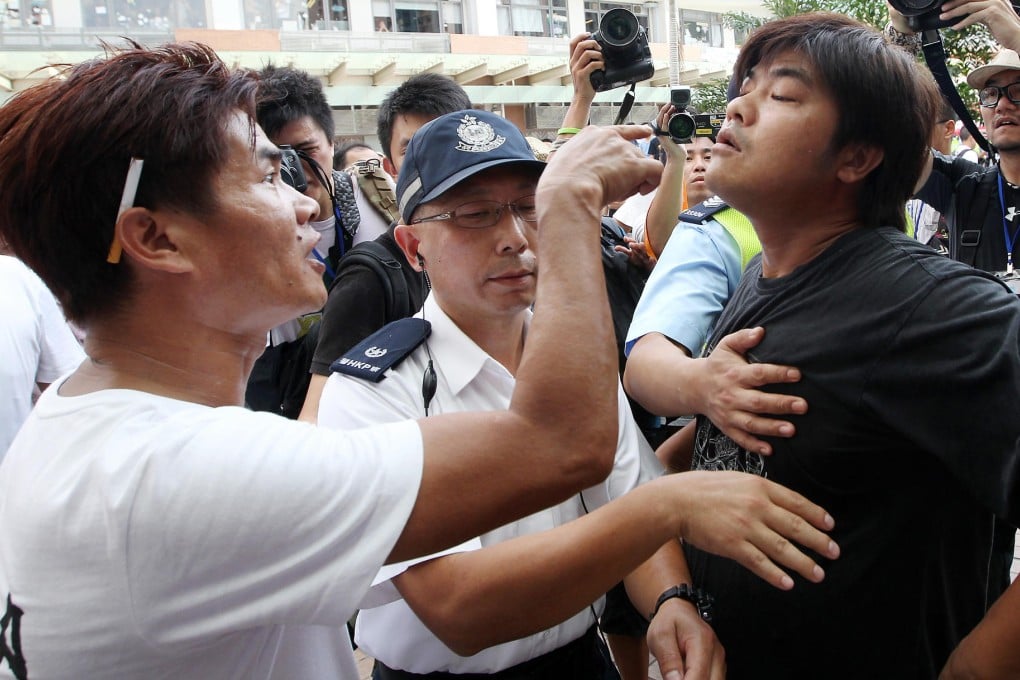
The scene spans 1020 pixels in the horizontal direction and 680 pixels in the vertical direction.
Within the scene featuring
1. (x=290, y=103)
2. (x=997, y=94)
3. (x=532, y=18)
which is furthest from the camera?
(x=532, y=18)

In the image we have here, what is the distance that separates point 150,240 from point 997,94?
353cm

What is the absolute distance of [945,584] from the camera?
55.3 inches

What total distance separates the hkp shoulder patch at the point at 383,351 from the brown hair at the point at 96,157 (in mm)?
503

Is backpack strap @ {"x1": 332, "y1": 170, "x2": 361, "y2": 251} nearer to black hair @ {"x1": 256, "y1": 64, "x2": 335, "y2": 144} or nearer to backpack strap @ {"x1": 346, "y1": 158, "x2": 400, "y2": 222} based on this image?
backpack strap @ {"x1": 346, "y1": 158, "x2": 400, "y2": 222}

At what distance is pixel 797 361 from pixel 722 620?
0.51 meters

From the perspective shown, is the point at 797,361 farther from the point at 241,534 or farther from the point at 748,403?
the point at 241,534

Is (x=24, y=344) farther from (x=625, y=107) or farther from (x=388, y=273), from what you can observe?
(x=625, y=107)

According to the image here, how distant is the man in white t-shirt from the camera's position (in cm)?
99

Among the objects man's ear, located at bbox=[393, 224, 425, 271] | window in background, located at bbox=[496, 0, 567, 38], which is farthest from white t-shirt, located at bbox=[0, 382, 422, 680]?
window in background, located at bbox=[496, 0, 567, 38]

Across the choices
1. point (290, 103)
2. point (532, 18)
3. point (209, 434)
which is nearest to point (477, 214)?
point (209, 434)

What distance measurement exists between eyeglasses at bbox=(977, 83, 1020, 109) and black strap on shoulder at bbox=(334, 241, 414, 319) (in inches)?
105

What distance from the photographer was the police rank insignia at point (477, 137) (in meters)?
1.73

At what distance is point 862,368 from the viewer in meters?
1.32

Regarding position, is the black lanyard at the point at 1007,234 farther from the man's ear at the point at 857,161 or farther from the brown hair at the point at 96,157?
the brown hair at the point at 96,157
